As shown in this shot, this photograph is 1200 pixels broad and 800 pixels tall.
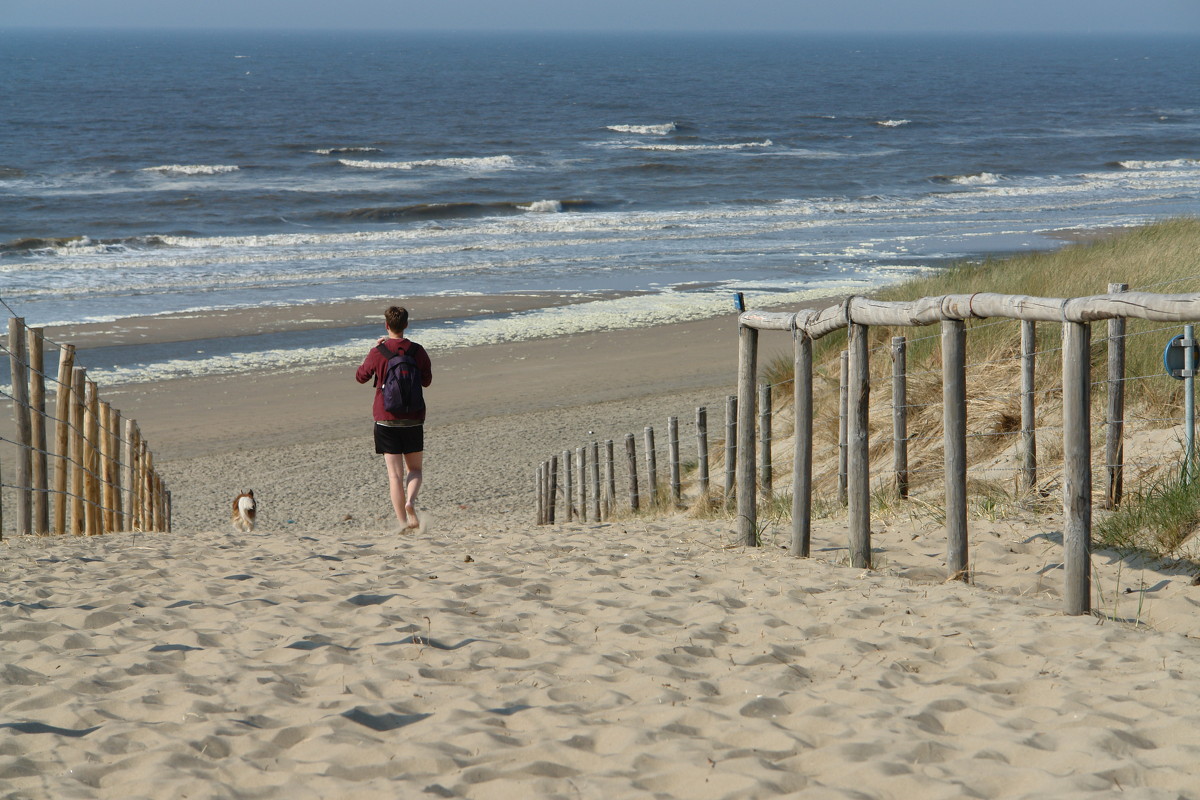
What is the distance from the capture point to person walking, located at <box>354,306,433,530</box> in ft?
22.8

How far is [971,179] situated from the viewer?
40.1 metres

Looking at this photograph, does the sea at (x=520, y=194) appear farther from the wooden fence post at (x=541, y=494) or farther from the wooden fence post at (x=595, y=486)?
the wooden fence post at (x=595, y=486)

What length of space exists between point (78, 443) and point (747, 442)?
197 inches

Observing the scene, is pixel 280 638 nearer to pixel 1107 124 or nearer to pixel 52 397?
pixel 52 397

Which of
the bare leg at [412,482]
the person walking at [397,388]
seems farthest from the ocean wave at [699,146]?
the person walking at [397,388]

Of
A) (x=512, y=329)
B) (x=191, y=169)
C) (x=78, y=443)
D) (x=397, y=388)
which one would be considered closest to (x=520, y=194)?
(x=191, y=169)

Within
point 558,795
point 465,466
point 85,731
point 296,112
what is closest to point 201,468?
point 465,466

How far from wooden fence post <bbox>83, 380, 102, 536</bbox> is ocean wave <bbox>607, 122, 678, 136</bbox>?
50.1 meters

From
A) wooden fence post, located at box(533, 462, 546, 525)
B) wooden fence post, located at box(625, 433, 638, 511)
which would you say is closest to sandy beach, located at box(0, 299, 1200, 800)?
wooden fence post, located at box(625, 433, 638, 511)

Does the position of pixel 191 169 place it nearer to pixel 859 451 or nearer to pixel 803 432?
pixel 803 432

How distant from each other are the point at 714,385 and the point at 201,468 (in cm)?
682

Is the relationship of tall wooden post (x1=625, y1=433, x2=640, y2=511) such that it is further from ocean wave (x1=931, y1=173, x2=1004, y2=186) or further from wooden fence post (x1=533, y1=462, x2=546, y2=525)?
ocean wave (x1=931, y1=173, x2=1004, y2=186)

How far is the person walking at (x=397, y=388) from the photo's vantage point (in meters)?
6.94

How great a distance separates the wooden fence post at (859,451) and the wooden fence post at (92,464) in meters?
5.53
